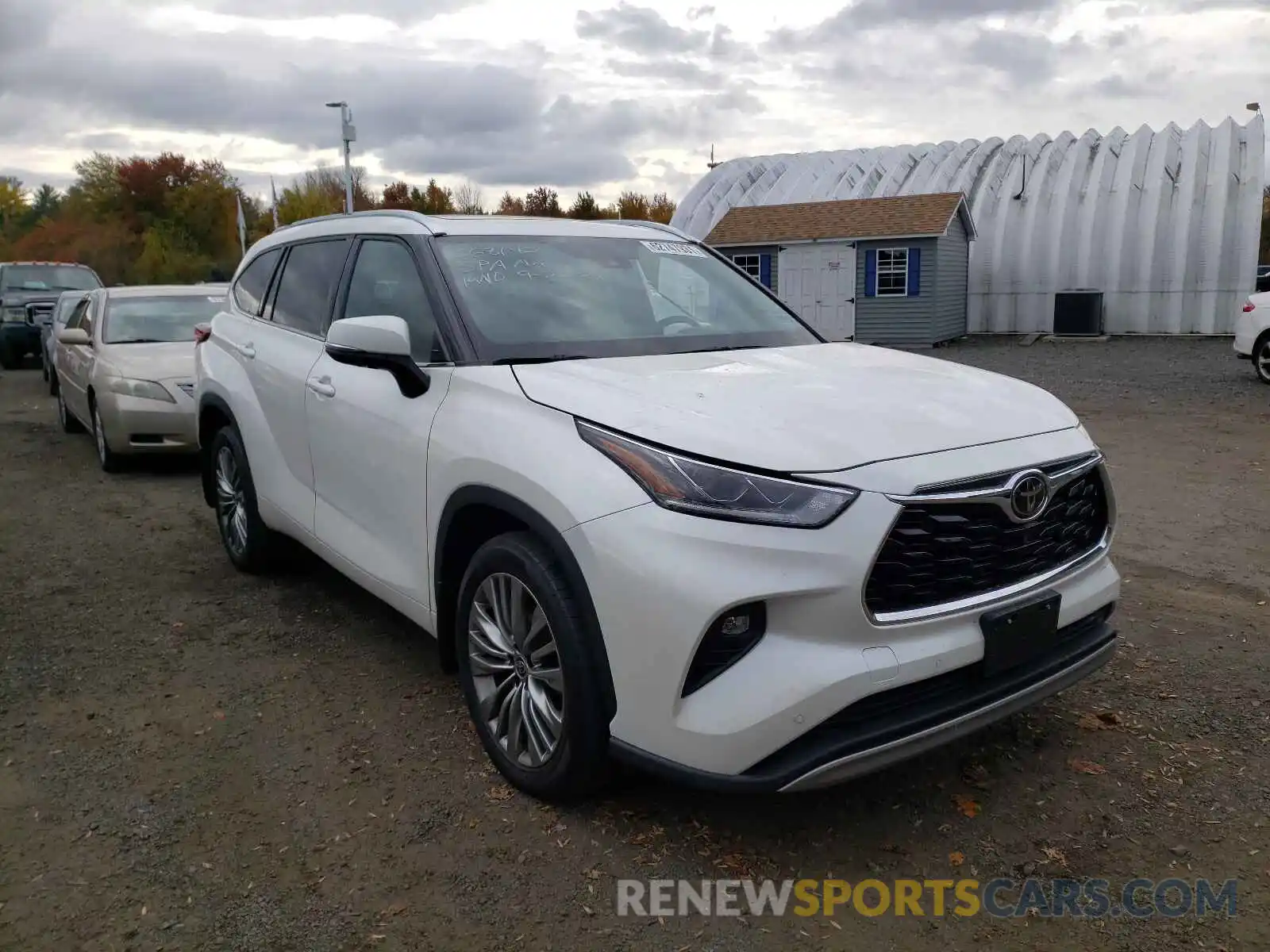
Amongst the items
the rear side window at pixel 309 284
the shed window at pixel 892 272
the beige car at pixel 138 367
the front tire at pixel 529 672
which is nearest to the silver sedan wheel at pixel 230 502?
the rear side window at pixel 309 284

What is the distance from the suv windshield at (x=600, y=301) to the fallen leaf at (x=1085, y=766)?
1866mm

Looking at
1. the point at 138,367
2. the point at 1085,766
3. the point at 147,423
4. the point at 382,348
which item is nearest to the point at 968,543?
the point at 1085,766

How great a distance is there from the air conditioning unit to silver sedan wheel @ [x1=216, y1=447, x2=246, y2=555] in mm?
23686

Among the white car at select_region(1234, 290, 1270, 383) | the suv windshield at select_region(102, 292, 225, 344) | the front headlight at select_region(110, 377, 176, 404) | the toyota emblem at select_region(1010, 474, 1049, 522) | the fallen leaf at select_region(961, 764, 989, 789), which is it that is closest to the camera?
the toyota emblem at select_region(1010, 474, 1049, 522)

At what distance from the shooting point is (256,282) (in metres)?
5.64

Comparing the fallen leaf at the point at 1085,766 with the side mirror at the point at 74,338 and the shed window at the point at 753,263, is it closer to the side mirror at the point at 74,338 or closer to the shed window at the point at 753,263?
the side mirror at the point at 74,338

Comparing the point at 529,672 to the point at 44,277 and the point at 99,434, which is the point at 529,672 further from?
the point at 44,277

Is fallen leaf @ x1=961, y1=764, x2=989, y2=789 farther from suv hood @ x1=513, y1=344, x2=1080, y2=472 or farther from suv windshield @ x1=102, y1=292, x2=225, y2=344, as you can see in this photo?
suv windshield @ x1=102, y1=292, x2=225, y2=344

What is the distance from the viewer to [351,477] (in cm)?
415

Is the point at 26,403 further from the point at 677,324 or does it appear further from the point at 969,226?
the point at 969,226

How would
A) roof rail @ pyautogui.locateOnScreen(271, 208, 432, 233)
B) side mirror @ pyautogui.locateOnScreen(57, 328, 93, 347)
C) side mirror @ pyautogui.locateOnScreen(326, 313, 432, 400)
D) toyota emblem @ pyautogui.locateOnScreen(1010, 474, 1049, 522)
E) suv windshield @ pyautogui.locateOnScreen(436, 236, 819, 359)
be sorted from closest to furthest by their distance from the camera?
toyota emblem @ pyautogui.locateOnScreen(1010, 474, 1049, 522) < side mirror @ pyautogui.locateOnScreen(326, 313, 432, 400) < suv windshield @ pyautogui.locateOnScreen(436, 236, 819, 359) < roof rail @ pyautogui.locateOnScreen(271, 208, 432, 233) < side mirror @ pyautogui.locateOnScreen(57, 328, 93, 347)

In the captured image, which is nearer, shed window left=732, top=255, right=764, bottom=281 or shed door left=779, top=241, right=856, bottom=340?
shed door left=779, top=241, right=856, bottom=340

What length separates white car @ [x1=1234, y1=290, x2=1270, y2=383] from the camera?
14.9 metres

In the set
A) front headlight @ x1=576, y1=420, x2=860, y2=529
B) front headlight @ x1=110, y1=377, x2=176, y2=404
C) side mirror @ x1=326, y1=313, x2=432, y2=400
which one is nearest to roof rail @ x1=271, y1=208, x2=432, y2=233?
side mirror @ x1=326, y1=313, x2=432, y2=400
